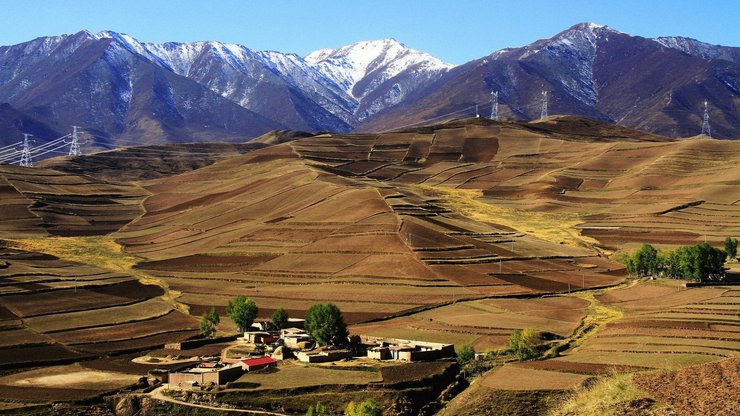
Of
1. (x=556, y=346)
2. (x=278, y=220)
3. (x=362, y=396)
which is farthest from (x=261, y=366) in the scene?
(x=278, y=220)

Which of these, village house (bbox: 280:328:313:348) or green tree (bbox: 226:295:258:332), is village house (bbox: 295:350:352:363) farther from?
green tree (bbox: 226:295:258:332)

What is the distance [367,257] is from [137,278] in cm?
3214

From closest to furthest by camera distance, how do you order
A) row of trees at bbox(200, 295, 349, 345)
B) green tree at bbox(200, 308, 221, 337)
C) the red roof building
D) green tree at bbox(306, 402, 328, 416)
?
green tree at bbox(306, 402, 328, 416), the red roof building, row of trees at bbox(200, 295, 349, 345), green tree at bbox(200, 308, 221, 337)

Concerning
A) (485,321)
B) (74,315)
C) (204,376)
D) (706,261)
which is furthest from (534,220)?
(204,376)

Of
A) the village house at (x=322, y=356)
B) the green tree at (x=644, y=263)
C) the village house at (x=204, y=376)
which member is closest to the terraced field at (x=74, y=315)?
the village house at (x=204, y=376)

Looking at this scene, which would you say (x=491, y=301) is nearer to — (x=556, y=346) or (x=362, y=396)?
(x=556, y=346)

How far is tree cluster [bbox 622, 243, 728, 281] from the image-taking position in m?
117

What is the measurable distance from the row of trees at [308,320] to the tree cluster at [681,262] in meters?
50.9

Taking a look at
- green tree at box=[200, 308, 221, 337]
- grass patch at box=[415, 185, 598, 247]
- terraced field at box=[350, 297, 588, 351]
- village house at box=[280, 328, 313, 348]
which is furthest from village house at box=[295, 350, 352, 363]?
grass patch at box=[415, 185, 598, 247]

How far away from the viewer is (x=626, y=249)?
146625mm

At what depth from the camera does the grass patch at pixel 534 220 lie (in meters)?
162

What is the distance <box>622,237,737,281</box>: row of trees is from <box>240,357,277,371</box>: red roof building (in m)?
62.6

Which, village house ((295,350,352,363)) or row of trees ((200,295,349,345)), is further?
row of trees ((200,295,349,345))

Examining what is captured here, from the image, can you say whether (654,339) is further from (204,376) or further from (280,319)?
(204,376)
